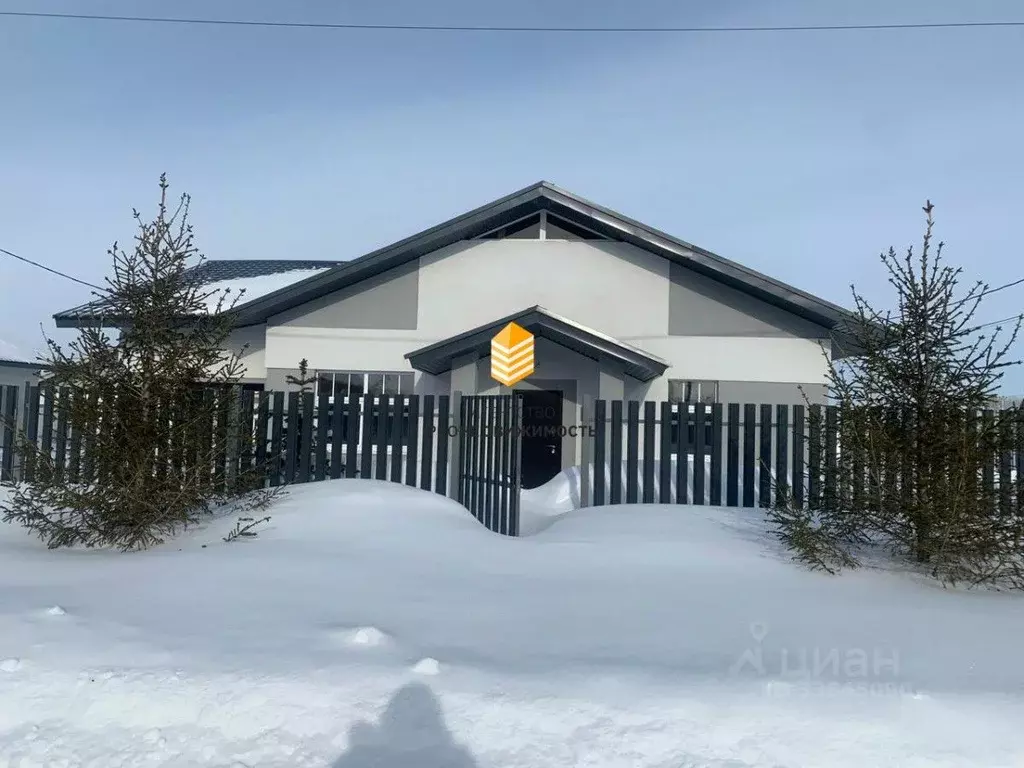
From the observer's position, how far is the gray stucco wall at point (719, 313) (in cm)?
1341

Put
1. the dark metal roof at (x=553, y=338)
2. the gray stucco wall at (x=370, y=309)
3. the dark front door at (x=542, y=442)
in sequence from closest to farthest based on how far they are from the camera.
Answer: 1. the dark metal roof at (x=553, y=338)
2. the gray stucco wall at (x=370, y=309)
3. the dark front door at (x=542, y=442)

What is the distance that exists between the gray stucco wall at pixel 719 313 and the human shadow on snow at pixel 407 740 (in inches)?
445

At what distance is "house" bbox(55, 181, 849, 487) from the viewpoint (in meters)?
13.3

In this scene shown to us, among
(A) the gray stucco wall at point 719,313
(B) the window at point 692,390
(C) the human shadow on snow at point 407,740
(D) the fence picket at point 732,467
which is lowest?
(C) the human shadow on snow at point 407,740

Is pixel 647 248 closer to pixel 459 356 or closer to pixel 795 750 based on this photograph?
pixel 459 356

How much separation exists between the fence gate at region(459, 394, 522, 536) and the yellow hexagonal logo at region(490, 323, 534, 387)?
3.75 m

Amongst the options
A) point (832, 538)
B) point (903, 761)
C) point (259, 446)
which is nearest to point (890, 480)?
point (832, 538)

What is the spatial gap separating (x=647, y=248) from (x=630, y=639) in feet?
34.8

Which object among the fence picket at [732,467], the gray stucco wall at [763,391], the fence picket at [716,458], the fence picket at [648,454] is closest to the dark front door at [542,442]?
the gray stucco wall at [763,391]

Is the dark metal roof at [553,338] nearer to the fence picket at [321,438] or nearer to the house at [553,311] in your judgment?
the house at [553,311]

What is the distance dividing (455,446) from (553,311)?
16.6 feet

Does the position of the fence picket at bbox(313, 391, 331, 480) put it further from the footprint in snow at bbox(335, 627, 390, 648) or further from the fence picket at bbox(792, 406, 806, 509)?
the fence picket at bbox(792, 406, 806, 509)

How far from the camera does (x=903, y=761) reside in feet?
9.33

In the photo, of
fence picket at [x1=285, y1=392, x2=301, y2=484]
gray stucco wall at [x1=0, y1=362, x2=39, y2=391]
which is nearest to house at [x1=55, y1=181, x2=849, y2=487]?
fence picket at [x1=285, y1=392, x2=301, y2=484]
